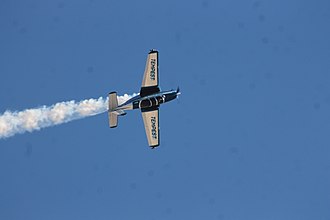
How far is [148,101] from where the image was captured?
6669 centimetres

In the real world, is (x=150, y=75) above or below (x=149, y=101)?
above

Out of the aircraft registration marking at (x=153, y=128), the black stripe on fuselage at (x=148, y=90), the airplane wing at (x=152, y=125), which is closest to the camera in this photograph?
the black stripe on fuselage at (x=148, y=90)

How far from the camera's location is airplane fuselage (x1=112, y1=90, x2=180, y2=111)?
6521 centimetres

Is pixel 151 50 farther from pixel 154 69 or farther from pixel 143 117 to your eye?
pixel 143 117

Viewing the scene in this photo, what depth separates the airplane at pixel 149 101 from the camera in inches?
2504

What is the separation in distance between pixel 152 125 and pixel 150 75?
609 centimetres

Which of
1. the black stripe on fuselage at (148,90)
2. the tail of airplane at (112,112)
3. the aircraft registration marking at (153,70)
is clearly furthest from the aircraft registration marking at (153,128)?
the tail of airplane at (112,112)

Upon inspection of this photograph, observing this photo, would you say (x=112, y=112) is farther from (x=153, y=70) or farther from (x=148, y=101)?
(x=153, y=70)

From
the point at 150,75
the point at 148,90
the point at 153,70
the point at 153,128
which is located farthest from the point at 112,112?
the point at 153,70

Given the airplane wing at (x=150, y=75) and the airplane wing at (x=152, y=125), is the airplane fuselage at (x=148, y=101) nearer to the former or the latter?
the airplane wing at (x=150, y=75)

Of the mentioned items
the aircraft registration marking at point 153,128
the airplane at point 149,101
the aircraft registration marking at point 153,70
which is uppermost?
the aircraft registration marking at point 153,70

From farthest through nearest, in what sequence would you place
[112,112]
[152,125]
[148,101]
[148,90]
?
1. [152,125]
2. [148,101]
3. [148,90]
4. [112,112]

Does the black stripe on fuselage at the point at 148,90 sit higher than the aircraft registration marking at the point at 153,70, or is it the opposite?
the aircraft registration marking at the point at 153,70

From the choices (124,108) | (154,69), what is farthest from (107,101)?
(154,69)
